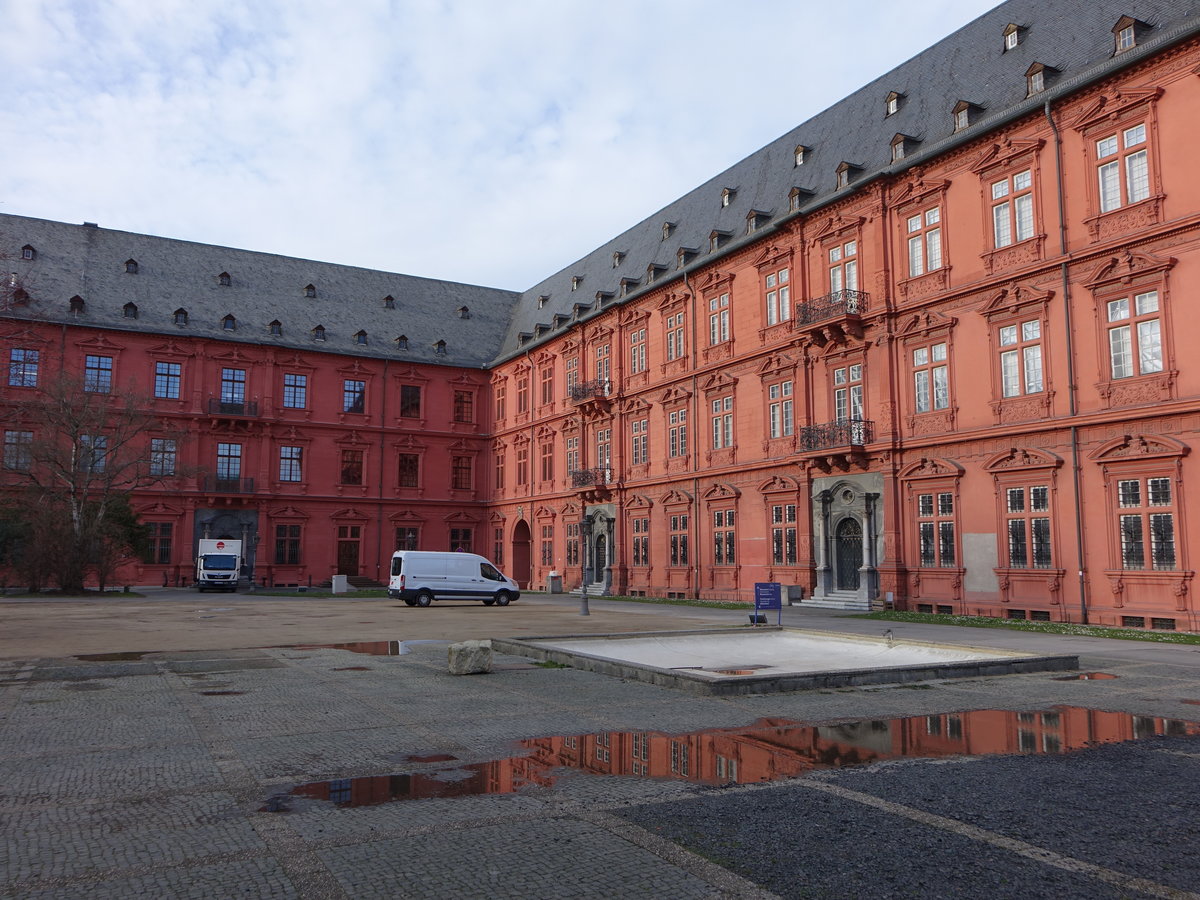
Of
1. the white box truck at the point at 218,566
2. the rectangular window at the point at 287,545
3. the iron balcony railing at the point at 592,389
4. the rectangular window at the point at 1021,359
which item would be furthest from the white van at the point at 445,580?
the rectangular window at the point at 287,545

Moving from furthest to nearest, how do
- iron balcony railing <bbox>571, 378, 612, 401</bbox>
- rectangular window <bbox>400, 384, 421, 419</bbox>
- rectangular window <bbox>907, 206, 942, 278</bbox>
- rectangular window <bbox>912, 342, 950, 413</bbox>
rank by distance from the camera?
1. rectangular window <bbox>400, 384, 421, 419</bbox>
2. iron balcony railing <bbox>571, 378, 612, 401</bbox>
3. rectangular window <bbox>907, 206, 942, 278</bbox>
4. rectangular window <bbox>912, 342, 950, 413</bbox>

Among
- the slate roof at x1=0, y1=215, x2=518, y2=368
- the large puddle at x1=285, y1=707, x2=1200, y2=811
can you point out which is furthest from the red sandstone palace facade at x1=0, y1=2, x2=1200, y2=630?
the large puddle at x1=285, y1=707, x2=1200, y2=811

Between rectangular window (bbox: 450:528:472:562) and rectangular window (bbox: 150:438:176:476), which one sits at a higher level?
rectangular window (bbox: 150:438:176:476)

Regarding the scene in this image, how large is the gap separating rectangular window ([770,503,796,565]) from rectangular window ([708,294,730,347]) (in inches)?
294

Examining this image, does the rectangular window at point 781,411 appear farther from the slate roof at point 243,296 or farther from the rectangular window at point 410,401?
the rectangular window at point 410,401

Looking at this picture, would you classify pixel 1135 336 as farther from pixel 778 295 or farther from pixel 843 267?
pixel 778 295

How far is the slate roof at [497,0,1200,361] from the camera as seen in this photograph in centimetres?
2402

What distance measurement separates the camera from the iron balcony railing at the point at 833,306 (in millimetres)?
29484

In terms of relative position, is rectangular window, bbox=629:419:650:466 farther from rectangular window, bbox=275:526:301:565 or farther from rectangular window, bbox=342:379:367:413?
rectangular window, bbox=275:526:301:565

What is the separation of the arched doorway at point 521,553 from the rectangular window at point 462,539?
4177mm

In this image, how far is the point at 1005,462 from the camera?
25.0 meters

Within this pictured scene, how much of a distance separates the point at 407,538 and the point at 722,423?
83.6 feet

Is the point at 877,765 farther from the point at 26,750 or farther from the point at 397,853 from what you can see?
the point at 26,750

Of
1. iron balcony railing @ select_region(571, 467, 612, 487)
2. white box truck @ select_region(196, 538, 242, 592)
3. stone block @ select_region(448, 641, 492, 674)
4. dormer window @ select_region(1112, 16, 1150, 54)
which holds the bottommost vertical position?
stone block @ select_region(448, 641, 492, 674)
